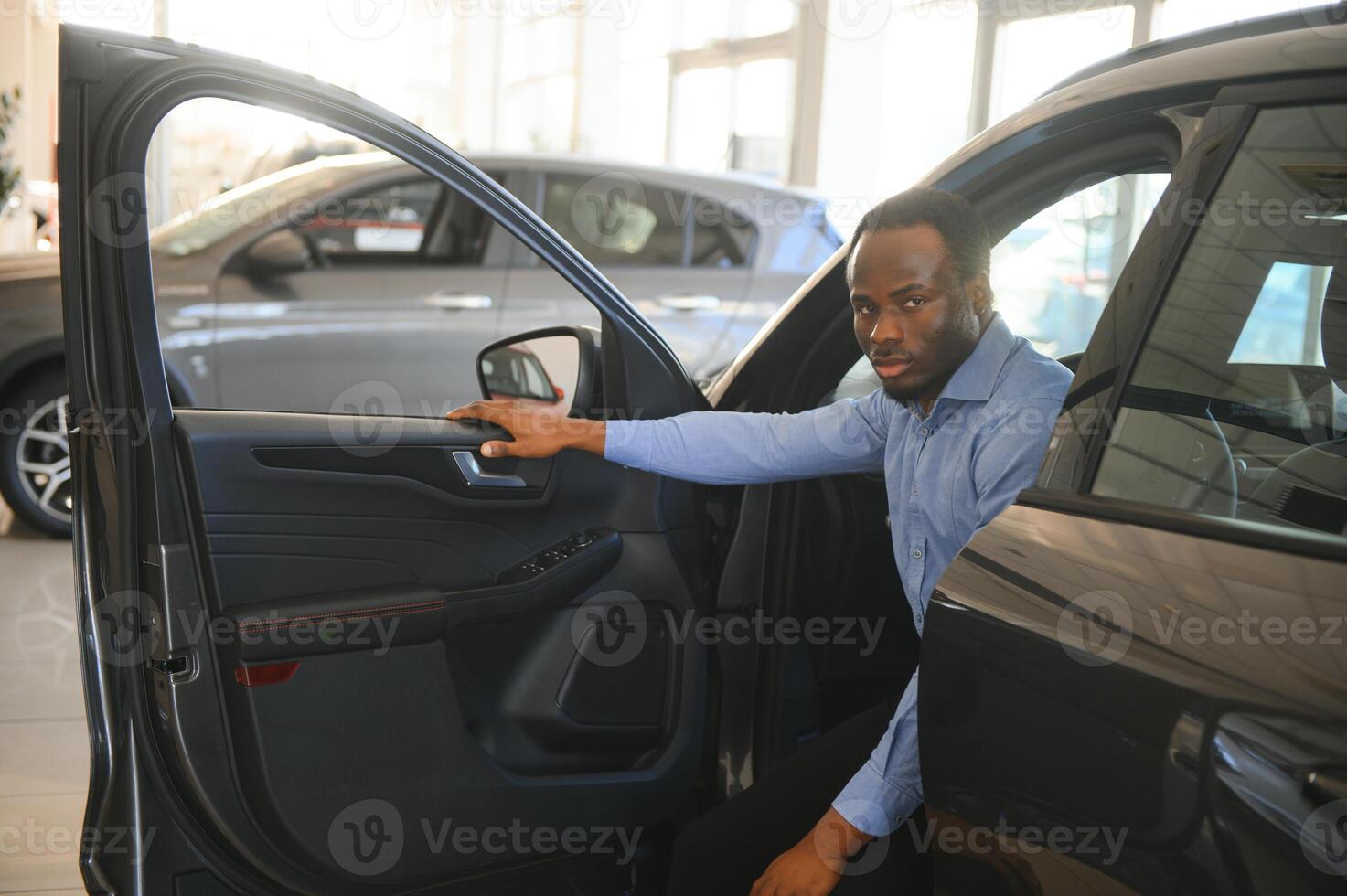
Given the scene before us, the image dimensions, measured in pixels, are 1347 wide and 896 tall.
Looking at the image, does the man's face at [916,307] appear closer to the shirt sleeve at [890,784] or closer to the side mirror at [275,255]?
the shirt sleeve at [890,784]

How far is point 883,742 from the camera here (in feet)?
5.00

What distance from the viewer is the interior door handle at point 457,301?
16.4 feet

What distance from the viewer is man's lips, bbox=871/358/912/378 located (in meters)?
1.66

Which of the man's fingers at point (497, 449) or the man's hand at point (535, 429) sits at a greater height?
the man's hand at point (535, 429)

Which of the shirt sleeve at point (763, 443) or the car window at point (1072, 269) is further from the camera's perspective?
the car window at point (1072, 269)

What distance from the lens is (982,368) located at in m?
1.65

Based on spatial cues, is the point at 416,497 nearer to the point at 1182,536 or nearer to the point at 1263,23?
the point at 1182,536

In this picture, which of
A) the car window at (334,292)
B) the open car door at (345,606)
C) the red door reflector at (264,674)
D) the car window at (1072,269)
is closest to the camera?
the open car door at (345,606)

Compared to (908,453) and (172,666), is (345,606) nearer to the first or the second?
(172,666)

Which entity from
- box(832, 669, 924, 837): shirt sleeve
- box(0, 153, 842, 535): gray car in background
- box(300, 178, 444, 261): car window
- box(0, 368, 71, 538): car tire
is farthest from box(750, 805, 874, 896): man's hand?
box(0, 368, 71, 538): car tire

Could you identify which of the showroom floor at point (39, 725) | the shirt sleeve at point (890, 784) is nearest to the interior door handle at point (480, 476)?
the shirt sleeve at point (890, 784)

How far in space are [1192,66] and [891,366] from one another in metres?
0.51

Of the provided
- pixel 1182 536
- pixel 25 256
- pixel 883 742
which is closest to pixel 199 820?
pixel 883 742

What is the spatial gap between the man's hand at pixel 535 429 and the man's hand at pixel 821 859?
0.64 metres
